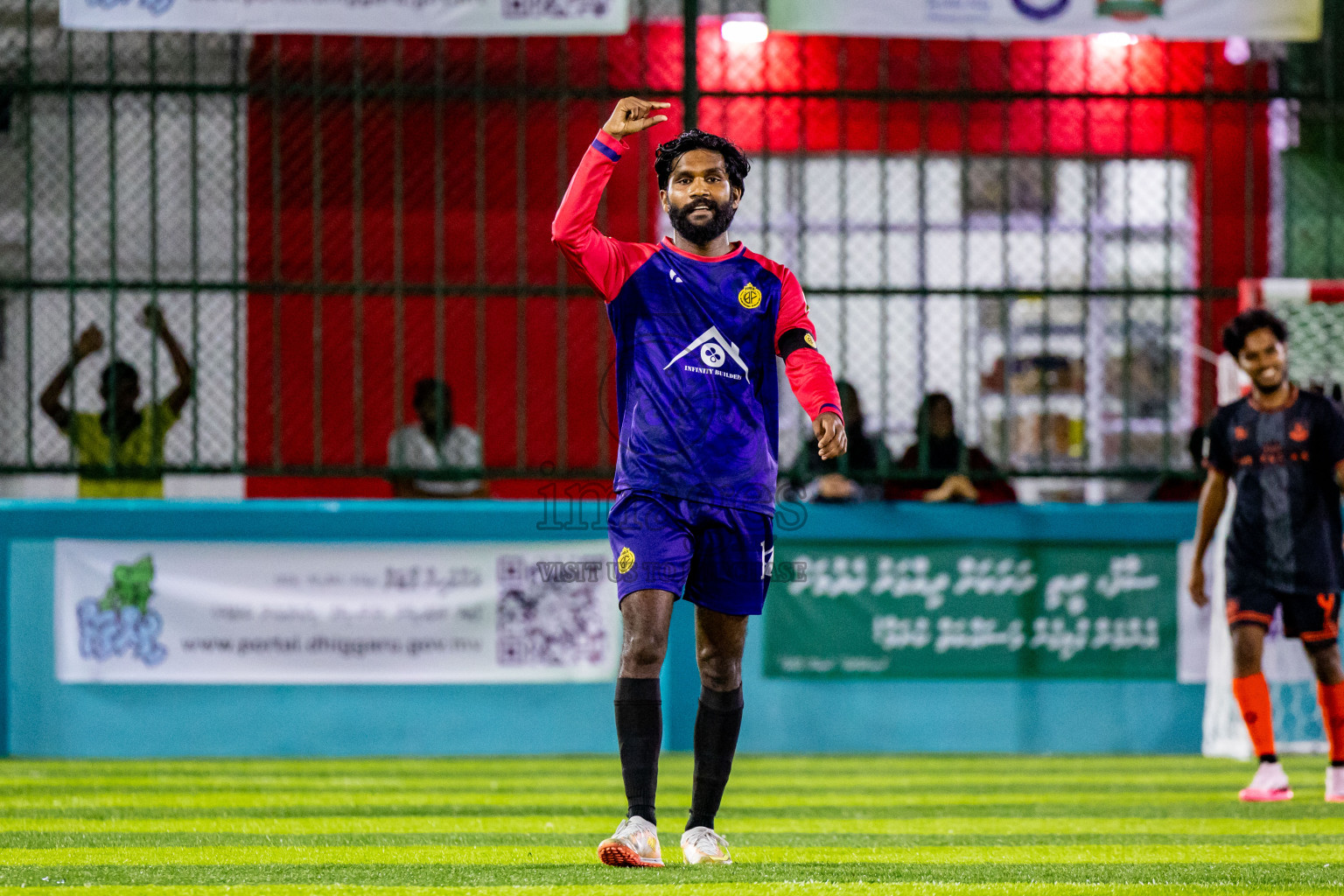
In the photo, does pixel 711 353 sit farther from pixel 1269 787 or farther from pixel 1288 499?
pixel 1269 787

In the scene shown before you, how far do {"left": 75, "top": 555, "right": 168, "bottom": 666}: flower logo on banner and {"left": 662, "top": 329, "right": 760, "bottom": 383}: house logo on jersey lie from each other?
511cm

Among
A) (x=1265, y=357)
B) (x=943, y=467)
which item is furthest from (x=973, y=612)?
(x=1265, y=357)

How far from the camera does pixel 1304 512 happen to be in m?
7.25

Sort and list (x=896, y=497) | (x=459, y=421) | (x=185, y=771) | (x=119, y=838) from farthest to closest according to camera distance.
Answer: (x=459, y=421), (x=896, y=497), (x=185, y=771), (x=119, y=838)

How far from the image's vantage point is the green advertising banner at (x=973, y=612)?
9.40m

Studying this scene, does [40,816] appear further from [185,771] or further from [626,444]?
[626,444]

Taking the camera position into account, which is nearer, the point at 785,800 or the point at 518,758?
the point at 785,800

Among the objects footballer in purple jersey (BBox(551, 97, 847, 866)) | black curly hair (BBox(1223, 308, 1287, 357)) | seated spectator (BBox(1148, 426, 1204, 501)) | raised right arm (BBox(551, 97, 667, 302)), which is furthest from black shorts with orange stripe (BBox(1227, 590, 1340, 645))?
raised right arm (BBox(551, 97, 667, 302))

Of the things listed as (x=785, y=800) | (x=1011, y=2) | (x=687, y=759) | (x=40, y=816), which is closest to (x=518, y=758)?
(x=687, y=759)

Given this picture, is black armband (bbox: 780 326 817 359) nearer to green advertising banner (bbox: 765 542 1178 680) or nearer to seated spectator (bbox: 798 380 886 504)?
seated spectator (bbox: 798 380 886 504)

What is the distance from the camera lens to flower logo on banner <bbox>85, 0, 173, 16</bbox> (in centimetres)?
922

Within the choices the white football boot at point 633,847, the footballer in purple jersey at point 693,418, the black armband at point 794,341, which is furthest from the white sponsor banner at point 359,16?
the white football boot at point 633,847

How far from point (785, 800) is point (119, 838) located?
8.91ft

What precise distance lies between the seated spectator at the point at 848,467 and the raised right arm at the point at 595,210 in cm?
453
